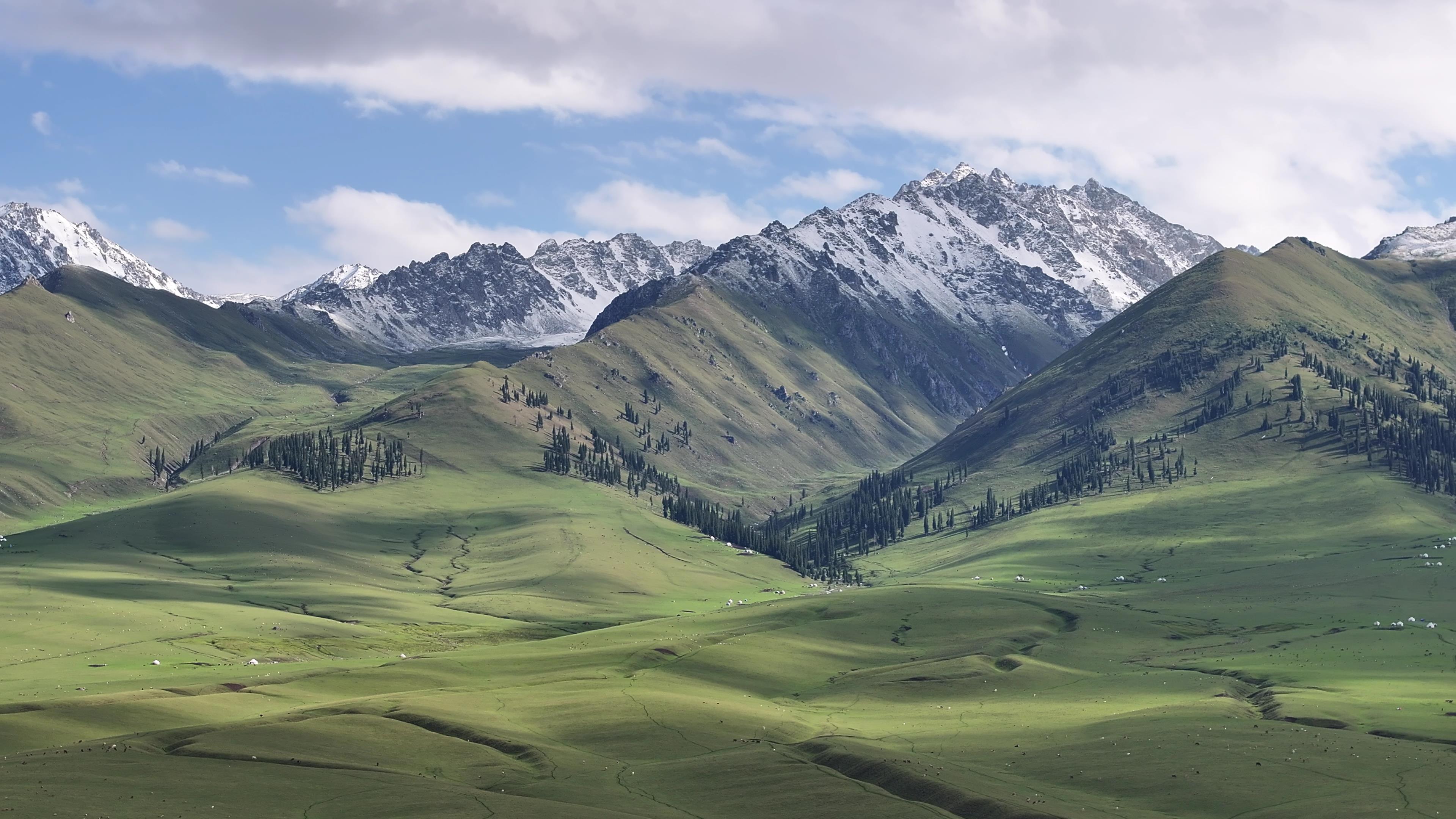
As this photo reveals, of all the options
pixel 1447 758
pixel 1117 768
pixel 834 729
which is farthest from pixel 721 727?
pixel 1447 758

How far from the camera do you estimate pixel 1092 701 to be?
17475 cm

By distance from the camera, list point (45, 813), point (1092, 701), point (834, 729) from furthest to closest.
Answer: point (1092, 701)
point (834, 729)
point (45, 813)

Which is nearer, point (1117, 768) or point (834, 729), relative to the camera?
point (1117, 768)

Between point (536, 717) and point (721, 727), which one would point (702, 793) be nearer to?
point (721, 727)

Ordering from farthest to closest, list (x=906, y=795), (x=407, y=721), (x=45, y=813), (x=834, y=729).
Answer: (x=834, y=729) → (x=407, y=721) → (x=906, y=795) → (x=45, y=813)

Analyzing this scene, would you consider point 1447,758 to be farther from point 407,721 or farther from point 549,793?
point 407,721

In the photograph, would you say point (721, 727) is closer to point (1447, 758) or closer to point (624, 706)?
point (624, 706)

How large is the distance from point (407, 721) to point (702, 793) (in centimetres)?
3479

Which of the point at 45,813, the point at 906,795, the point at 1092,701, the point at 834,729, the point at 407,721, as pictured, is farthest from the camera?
the point at 1092,701

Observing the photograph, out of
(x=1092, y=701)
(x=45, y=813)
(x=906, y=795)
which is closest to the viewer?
(x=45, y=813)

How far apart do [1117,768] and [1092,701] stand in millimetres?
49075

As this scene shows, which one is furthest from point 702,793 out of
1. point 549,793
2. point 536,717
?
point 536,717

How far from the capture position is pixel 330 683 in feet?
584

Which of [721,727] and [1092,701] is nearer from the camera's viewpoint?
[721,727]
